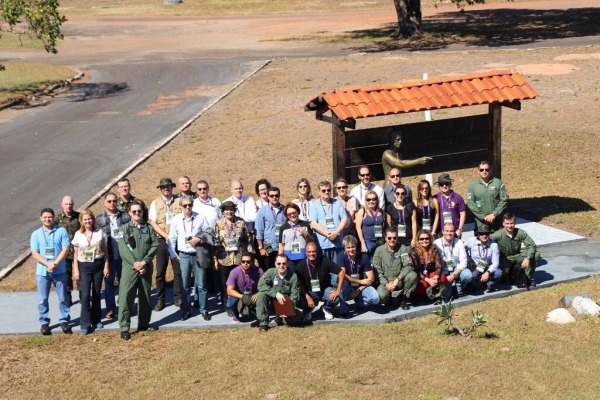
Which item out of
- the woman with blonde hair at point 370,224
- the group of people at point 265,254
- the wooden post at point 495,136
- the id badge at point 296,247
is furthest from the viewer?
the wooden post at point 495,136

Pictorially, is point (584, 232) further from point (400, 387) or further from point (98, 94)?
point (98, 94)

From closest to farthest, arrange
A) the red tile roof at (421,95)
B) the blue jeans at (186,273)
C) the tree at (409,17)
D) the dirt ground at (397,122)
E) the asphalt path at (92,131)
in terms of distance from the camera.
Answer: the blue jeans at (186,273) < the red tile roof at (421,95) < the dirt ground at (397,122) < the asphalt path at (92,131) < the tree at (409,17)

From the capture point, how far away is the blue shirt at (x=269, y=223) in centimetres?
1509

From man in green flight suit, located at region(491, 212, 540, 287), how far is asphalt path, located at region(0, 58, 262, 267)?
8758 mm

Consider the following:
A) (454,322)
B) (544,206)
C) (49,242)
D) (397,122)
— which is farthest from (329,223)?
(397,122)

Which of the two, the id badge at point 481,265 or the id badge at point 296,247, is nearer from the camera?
the id badge at point 296,247

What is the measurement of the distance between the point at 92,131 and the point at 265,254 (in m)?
16.5

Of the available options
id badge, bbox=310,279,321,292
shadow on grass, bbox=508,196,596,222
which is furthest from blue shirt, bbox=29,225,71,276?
shadow on grass, bbox=508,196,596,222

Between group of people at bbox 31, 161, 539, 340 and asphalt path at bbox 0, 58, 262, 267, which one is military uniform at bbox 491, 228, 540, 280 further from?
asphalt path at bbox 0, 58, 262, 267

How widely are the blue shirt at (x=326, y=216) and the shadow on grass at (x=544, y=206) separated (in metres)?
5.67

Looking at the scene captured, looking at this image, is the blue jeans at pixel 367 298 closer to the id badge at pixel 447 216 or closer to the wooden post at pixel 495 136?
the id badge at pixel 447 216

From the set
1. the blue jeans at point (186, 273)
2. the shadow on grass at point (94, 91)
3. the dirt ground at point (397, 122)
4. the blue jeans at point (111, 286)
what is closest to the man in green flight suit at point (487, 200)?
the dirt ground at point (397, 122)

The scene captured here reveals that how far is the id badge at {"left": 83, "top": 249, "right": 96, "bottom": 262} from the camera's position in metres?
14.3

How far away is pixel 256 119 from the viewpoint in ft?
99.0
